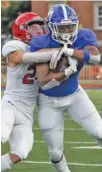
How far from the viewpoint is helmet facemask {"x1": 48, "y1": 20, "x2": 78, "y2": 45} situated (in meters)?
5.09

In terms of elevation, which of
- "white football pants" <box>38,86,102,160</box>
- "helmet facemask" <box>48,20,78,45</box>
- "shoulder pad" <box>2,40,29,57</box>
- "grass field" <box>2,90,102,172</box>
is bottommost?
"grass field" <box>2,90,102,172</box>

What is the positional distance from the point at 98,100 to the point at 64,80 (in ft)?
28.8

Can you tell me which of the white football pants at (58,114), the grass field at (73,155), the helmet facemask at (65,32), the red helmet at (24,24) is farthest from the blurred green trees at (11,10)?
the helmet facemask at (65,32)

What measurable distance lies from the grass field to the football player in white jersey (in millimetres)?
1109

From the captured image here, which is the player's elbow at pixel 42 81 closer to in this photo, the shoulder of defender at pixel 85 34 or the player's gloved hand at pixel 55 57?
the player's gloved hand at pixel 55 57

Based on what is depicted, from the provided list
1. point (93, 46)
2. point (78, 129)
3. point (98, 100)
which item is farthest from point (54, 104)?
point (98, 100)

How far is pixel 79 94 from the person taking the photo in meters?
5.43

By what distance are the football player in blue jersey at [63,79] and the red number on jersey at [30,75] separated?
0.13 meters

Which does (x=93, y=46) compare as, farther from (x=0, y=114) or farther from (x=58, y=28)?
(x=0, y=114)

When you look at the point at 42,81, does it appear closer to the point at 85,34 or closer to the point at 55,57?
the point at 55,57

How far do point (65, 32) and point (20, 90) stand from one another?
23.7 inches

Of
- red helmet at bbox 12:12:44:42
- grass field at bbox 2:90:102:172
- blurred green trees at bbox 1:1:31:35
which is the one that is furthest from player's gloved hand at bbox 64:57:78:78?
blurred green trees at bbox 1:1:31:35

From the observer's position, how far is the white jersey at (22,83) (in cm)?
530

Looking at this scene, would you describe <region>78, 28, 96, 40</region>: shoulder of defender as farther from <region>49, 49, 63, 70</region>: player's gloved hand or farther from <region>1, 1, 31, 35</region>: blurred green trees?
<region>1, 1, 31, 35</region>: blurred green trees
